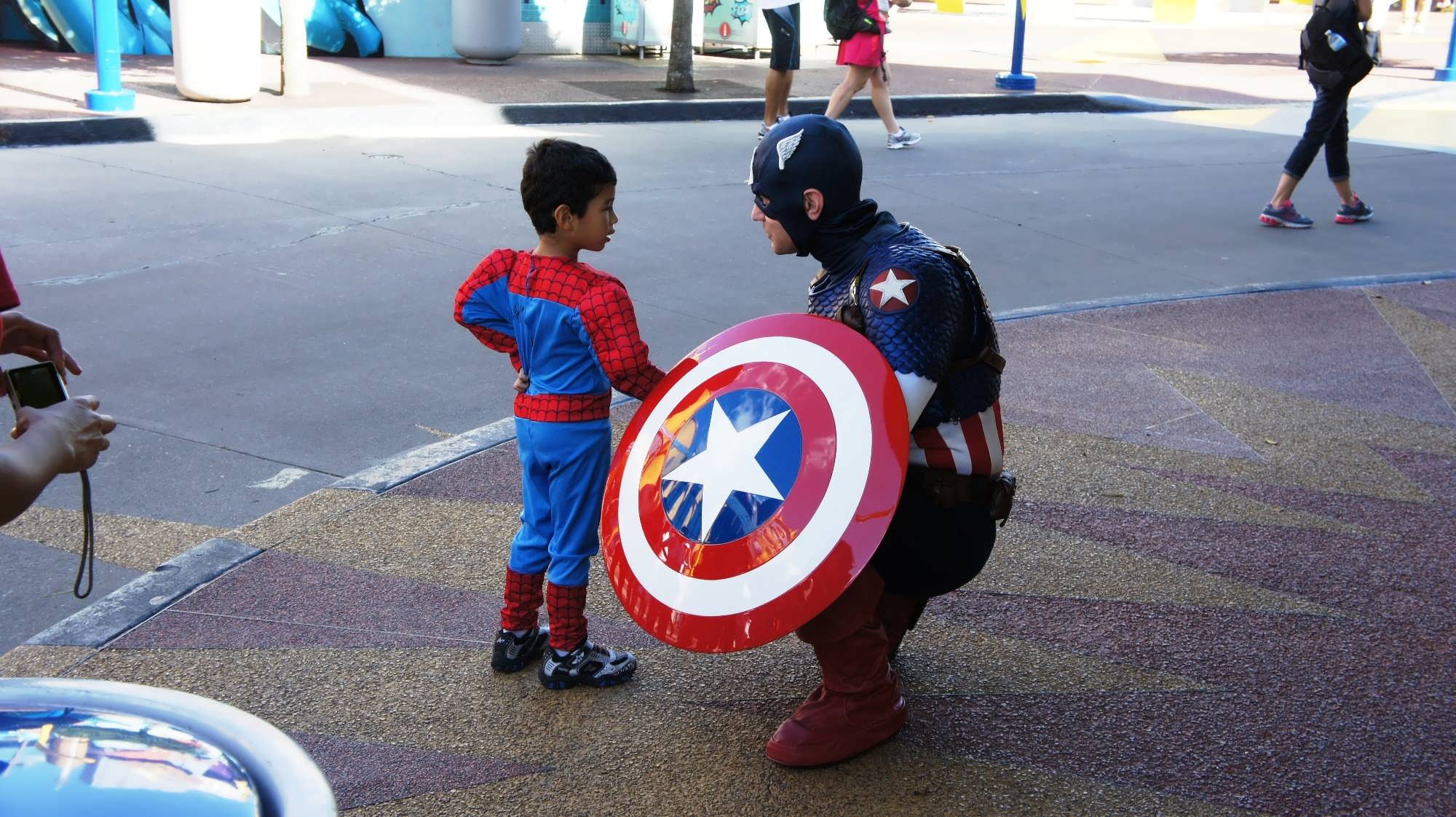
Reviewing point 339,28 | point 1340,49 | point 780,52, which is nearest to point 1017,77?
point 780,52

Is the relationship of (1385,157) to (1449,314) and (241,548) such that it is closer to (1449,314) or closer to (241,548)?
(1449,314)

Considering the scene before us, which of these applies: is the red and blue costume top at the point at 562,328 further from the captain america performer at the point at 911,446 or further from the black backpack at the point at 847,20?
the black backpack at the point at 847,20

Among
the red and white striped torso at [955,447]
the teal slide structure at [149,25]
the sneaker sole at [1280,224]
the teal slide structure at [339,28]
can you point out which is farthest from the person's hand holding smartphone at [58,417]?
the teal slide structure at [339,28]

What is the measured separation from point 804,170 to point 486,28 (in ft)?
42.3

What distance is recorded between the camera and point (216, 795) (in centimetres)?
126

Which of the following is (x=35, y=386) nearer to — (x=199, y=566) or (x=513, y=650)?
(x=513, y=650)

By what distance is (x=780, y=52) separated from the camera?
413 inches

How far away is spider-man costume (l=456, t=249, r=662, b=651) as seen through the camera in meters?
2.79

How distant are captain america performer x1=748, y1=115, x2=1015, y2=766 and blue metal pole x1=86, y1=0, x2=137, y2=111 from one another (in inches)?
348

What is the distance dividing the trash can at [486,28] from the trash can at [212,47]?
4060 mm

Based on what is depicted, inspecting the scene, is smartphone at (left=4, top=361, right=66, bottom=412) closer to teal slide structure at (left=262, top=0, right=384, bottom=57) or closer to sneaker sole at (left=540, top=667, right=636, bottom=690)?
sneaker sole at (left=540, top=667, right=636, bottom=690)

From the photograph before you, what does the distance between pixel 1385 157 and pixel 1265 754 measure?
10667 millimetres

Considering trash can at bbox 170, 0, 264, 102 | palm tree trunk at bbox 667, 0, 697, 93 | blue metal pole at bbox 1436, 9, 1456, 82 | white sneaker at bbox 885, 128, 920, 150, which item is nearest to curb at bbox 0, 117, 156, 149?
trash can at bbox 170, 0, 264, 102

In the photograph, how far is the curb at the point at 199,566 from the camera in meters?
3.23
